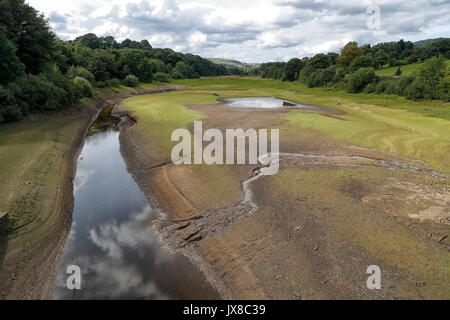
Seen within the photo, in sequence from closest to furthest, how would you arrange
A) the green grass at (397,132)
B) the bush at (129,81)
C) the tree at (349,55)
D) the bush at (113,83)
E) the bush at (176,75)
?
the green grass at (397,132)
the bush at (113,83)
the bush at (129,81)
the tree at (349,55)
the bush at (176,75)

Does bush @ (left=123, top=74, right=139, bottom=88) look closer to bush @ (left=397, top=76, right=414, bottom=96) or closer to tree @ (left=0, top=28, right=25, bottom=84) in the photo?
tree @ (left=0, top=28, right=25, bottom=84)

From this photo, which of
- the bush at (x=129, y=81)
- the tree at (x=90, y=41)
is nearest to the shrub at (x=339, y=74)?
the bush at (x=129, y=81)

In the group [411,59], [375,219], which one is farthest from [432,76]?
[411,59]

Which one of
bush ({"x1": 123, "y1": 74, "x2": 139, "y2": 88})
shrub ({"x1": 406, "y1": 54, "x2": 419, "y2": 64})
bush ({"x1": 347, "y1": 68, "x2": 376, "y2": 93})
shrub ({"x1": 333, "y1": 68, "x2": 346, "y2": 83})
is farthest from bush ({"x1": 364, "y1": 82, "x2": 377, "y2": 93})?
bush ({"x1": 123, "y1": 74, "x2": 139, "y2": 88})

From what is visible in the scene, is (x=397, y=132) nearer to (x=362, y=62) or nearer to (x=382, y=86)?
(x=382, y=86)

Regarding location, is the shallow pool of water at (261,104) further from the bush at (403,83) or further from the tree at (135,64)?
the tree at (135,64)
